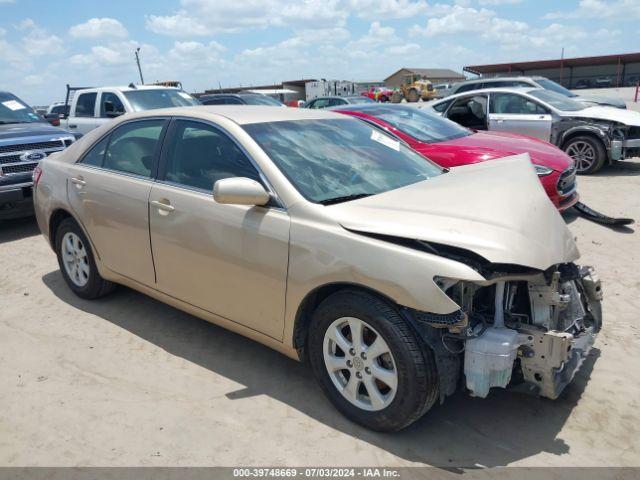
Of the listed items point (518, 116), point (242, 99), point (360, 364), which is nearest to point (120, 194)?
point (360, 364)

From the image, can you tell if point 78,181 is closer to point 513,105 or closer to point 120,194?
point 120,194

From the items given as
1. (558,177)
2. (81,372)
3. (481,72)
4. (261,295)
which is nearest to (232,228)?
(261,295)

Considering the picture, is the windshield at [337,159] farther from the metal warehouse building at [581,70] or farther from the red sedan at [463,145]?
the metal warehouse building at [581,70]

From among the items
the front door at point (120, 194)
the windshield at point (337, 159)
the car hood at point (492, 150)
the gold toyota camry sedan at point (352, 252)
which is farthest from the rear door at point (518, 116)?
the front door at point (120, 194)

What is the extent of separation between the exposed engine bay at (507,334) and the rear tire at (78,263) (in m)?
3.10

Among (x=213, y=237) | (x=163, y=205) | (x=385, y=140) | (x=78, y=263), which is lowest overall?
(x=78, y=263)

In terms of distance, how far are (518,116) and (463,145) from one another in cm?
397

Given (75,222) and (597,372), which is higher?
(75,222)

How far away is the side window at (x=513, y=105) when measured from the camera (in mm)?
9883

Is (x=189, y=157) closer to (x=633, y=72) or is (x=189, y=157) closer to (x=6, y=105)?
(x=6, y=105)

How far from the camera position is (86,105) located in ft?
35.7

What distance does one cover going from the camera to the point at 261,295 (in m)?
3.15

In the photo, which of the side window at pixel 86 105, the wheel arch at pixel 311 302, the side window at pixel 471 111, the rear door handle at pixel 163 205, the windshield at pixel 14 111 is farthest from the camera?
the side window at pixel 86 105

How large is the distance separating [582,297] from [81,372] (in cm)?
329
